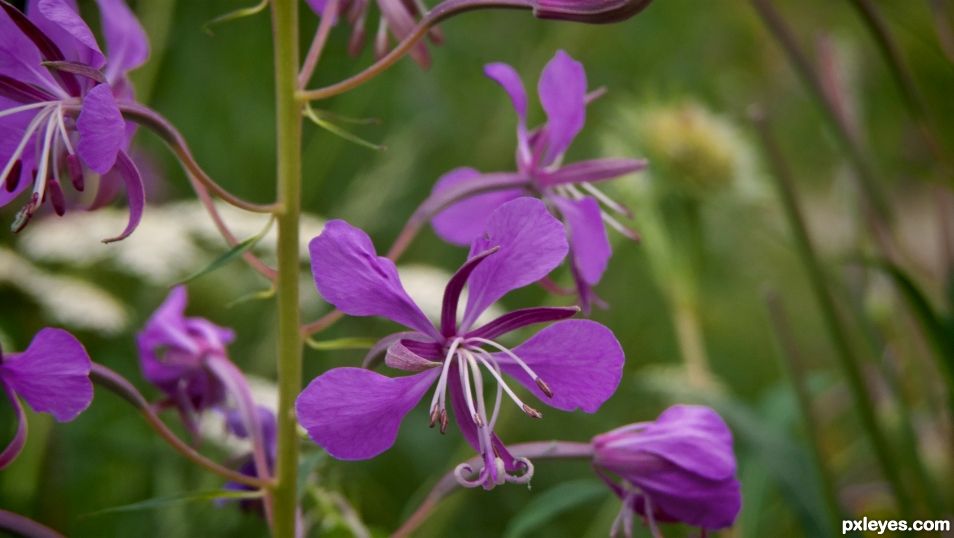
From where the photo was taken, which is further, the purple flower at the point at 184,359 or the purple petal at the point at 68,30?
the purple flower at the point at 184,359

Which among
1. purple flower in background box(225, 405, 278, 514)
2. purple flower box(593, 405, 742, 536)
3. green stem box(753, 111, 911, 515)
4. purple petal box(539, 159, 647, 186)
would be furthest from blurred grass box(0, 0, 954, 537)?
purple petal box(539, 159, 647, 186)

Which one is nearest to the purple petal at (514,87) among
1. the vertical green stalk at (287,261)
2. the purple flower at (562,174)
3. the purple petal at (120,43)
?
the purple flower at (562,174)

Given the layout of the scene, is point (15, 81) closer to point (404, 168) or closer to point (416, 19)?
point (416, 19)

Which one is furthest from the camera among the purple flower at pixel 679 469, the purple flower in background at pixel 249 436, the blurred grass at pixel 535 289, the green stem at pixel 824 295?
the blurred grass at pixel 535 289

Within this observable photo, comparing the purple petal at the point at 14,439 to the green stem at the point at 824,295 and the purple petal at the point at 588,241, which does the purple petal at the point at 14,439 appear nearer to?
the purple petal at the point at 588,241

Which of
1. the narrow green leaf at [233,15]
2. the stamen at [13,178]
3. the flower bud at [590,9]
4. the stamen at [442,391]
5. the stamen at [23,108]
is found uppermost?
the flower bud at [590,9]

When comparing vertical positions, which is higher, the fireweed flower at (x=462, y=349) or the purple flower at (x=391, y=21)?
the purple flower at (x=391, y=21)
